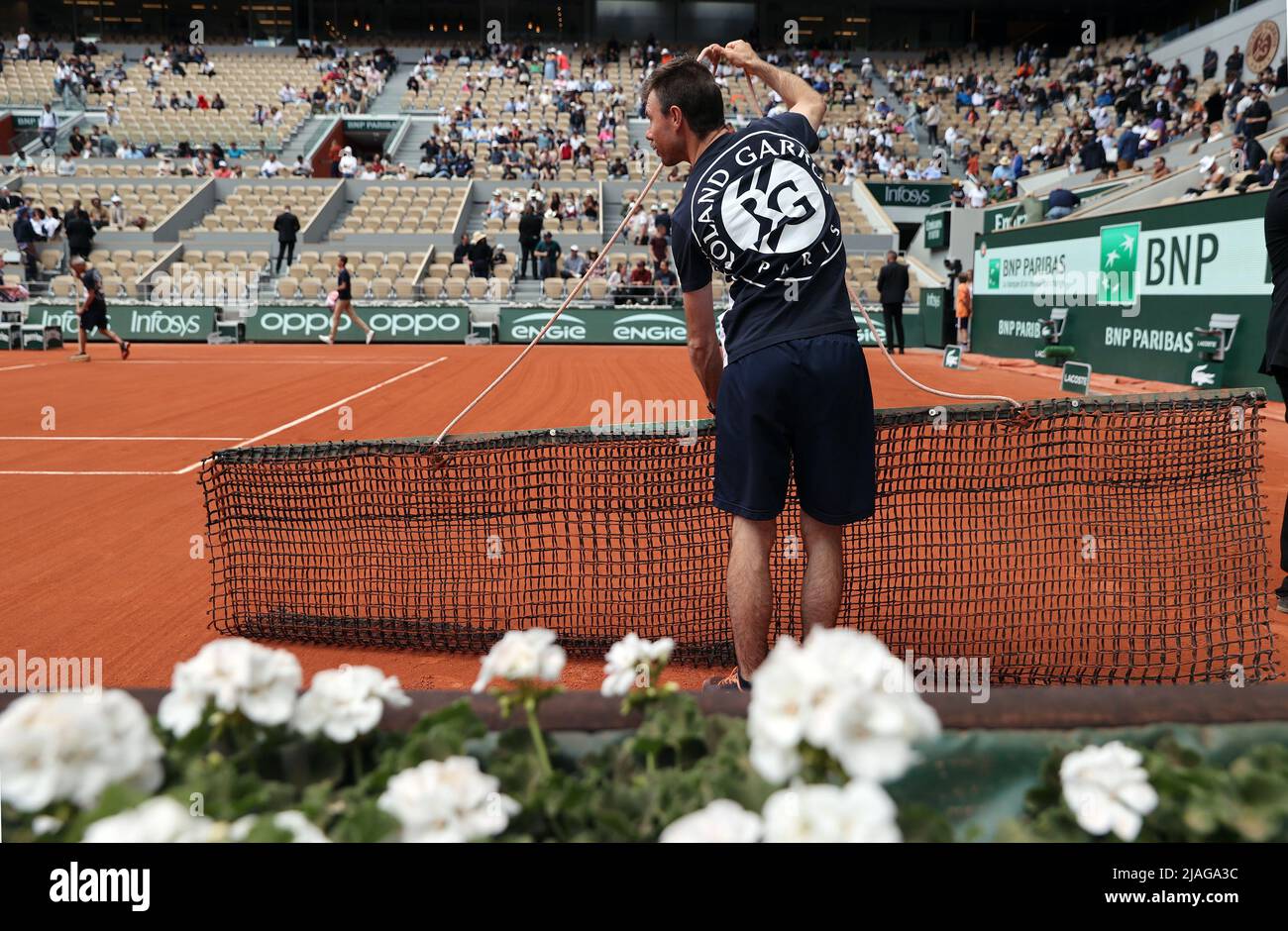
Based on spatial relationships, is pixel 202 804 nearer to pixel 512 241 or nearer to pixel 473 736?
pixel 473 736

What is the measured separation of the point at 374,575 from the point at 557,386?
374 inches

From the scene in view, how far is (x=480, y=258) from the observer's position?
25703 millimetres

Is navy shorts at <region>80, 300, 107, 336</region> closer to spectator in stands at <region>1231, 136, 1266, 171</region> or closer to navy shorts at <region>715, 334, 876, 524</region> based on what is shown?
navy shorts at <region>715, 334, 876, 524</region>

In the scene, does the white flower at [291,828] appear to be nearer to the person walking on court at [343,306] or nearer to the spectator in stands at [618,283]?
the person walking on court at [343,306]

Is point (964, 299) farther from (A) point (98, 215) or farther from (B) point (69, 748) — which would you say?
(A) point (98, 215)

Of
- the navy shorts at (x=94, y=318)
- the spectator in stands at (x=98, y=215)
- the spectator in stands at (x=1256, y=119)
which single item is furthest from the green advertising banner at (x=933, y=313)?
the spectator in stands at (x=98, y=215)

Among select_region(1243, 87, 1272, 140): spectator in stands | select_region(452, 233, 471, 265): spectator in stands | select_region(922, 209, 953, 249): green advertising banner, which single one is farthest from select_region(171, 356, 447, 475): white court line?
select_region(922, 209, 953, 249): green advertising banner

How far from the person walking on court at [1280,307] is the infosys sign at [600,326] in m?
19.2

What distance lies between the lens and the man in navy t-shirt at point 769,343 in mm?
2693

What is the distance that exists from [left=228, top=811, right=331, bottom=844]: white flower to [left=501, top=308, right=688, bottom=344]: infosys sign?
887 inches

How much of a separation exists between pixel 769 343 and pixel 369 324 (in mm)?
22504

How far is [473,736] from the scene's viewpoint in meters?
1.25

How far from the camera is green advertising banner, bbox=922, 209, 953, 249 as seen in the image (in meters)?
26.0

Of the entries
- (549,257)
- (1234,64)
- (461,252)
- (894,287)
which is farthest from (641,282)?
(1234,64)
